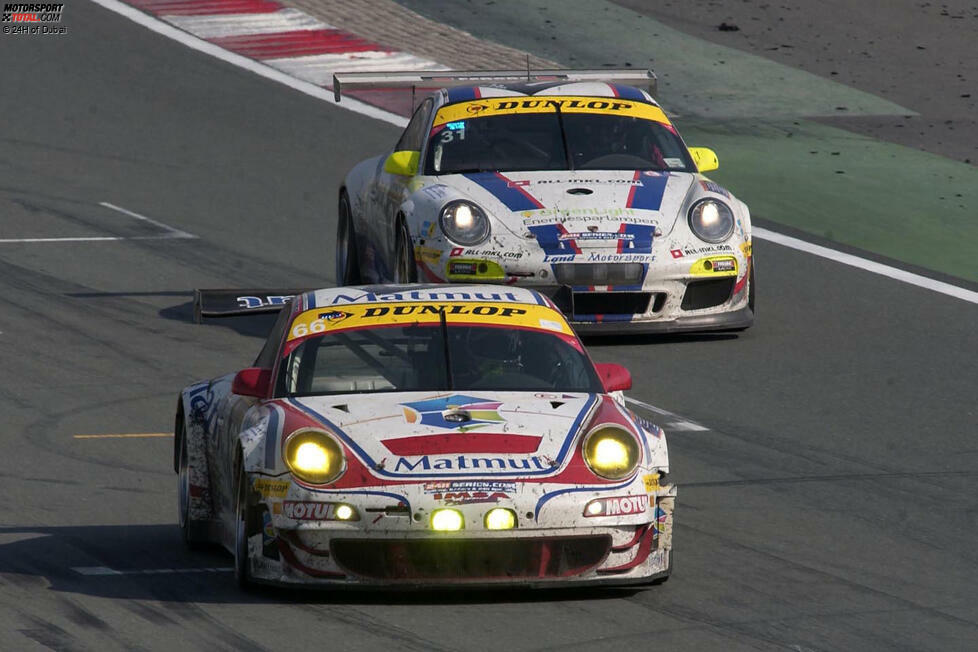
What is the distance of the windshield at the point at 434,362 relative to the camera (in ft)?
26.3

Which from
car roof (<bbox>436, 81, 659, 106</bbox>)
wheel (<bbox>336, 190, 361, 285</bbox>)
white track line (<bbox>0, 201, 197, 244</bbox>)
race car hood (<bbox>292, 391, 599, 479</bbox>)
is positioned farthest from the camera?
white track line (<bbox>0, 201, 197, 244</bbox>)

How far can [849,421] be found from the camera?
11.0 meters

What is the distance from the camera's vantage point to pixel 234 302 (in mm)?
10664

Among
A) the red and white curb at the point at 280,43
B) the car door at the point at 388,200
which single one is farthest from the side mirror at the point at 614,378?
the red and white curb at the point at 280,43

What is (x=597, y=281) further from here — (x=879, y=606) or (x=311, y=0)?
(x=311, y=0)

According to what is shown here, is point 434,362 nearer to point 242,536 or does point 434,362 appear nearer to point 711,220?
point 242,536

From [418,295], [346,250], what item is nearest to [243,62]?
[346,250]

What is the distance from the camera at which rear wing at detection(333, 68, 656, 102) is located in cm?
1483

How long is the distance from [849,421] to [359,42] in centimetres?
1471

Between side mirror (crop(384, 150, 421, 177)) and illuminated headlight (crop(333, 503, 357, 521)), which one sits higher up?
side mirror (crop(384, 150, 421, 177))

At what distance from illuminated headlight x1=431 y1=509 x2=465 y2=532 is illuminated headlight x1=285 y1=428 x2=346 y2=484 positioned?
376mm

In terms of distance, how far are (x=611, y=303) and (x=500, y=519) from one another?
5.85 metres

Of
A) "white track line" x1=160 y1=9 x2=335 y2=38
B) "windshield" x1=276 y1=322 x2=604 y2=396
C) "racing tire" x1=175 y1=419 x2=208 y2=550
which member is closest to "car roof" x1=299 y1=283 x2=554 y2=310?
"windshield" x1=276 y1=322 x2=604 y2=396

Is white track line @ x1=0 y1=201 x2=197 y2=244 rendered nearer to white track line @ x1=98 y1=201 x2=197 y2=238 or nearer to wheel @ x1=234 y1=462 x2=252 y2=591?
white track line @ x1=98 y1=201 x2=197 y2=238
